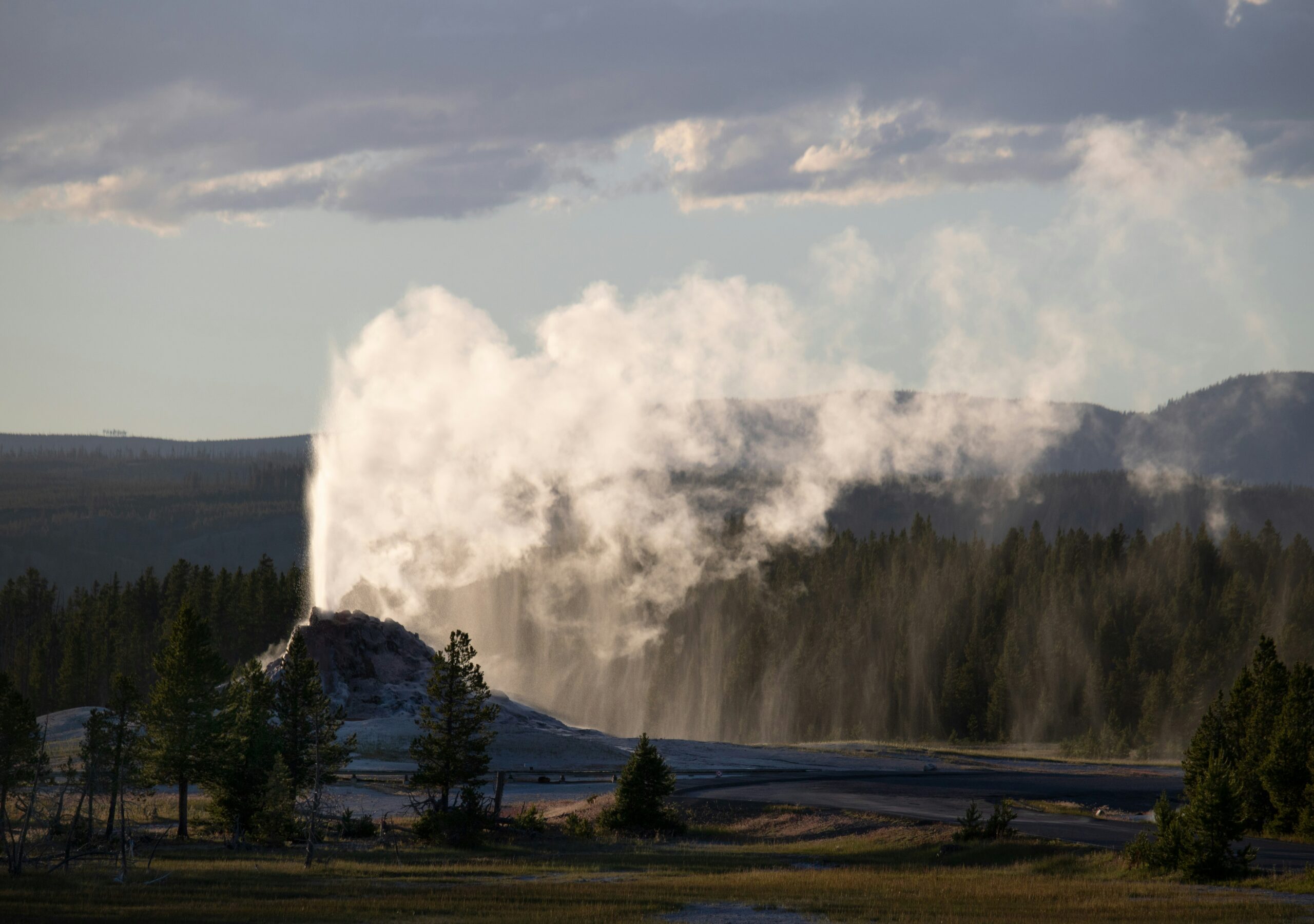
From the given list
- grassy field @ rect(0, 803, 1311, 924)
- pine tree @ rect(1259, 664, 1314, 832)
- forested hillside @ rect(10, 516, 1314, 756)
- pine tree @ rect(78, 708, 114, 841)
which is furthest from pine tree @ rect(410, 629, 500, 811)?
forested hillside @ rect(10, 516, 1314, 756)

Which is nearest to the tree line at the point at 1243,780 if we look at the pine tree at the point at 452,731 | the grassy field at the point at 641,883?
the grassy field at the point at 641,883

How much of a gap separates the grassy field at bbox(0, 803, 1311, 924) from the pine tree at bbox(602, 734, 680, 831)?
1.70m

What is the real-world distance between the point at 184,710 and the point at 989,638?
358 feet

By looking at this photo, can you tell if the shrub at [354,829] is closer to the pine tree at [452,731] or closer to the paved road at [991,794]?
the pine tree at [452,731]

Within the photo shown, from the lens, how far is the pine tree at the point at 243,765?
5822cm

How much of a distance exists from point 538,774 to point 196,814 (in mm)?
22189

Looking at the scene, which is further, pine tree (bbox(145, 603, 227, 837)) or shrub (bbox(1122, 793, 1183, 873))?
pine tree (bbox(145, 603, 227, 837))

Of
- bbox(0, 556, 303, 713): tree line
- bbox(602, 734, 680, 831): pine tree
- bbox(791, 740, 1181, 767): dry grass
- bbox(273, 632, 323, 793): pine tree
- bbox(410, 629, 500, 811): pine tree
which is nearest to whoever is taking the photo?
bbox(410, 629, 500, 811): pine tree

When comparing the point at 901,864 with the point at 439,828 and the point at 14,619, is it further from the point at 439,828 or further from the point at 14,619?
the point at 14,619

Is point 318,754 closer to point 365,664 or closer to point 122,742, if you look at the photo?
point 122,742

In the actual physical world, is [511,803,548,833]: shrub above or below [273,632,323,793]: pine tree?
below

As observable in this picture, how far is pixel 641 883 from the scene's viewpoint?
142 ft

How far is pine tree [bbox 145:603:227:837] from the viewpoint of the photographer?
6038 cm

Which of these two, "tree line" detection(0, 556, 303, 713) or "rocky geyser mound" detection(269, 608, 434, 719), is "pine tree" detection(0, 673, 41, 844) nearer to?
"rocky geyser mound" detection(269, 608, 434, 719)
